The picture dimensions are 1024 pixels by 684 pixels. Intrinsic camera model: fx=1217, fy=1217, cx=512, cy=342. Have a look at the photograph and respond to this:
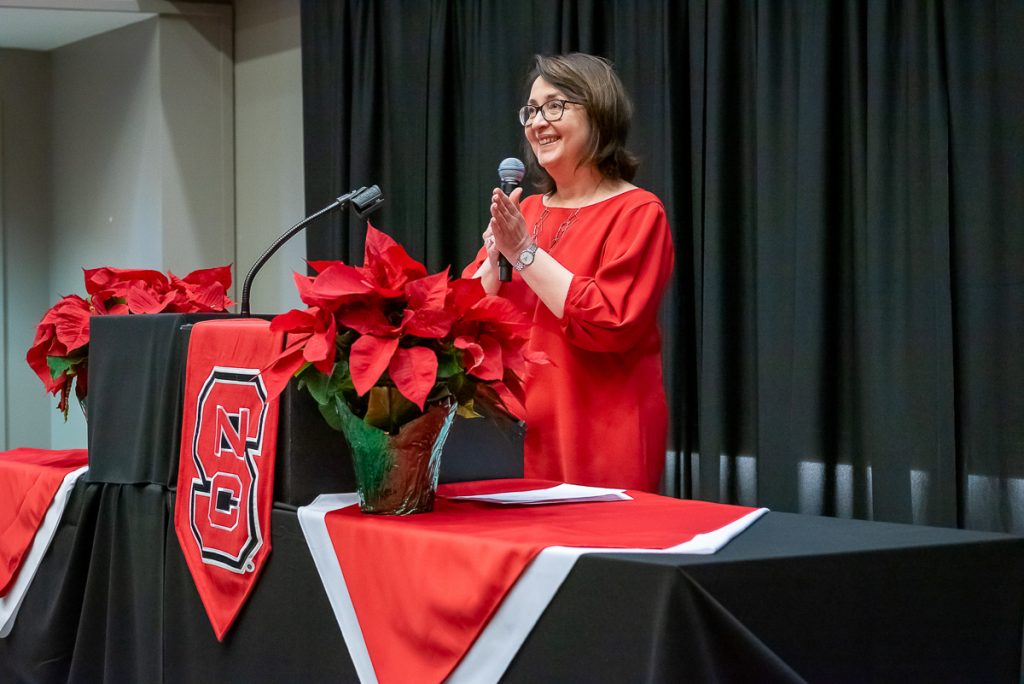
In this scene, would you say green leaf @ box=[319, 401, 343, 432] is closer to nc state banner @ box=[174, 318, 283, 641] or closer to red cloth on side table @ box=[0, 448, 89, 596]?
nc state banner @ box=[174, 318, 283, 641]

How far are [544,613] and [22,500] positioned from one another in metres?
1.33

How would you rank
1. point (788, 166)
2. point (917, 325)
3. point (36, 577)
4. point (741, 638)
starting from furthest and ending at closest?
point (788, 166), point (917, 325), point (36, 577), point (741, 638)

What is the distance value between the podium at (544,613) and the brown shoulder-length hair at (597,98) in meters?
0.69

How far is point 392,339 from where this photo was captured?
1615 mm

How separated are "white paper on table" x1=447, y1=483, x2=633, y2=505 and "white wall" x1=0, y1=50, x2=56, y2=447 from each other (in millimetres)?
4944

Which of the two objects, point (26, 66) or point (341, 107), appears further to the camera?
point (26, 66)

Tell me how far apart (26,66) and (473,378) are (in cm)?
528

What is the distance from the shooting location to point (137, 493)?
6.86 ft

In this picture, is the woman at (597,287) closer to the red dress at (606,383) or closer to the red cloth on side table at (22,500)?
the red dress at (606,383)

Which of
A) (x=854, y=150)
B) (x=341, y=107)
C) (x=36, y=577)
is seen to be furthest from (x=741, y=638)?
(x=341, y=107)

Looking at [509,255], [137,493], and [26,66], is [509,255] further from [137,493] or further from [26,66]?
[26,66]

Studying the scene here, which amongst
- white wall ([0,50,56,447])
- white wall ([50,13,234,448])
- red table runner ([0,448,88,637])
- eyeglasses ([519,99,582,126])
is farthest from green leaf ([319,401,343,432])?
white wall ([0,50,56,447])

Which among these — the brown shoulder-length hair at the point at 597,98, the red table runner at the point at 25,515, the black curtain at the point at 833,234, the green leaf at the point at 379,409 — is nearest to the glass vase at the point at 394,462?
the green leaf at the point at 379,409

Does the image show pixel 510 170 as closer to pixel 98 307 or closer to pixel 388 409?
pixel 388 409
